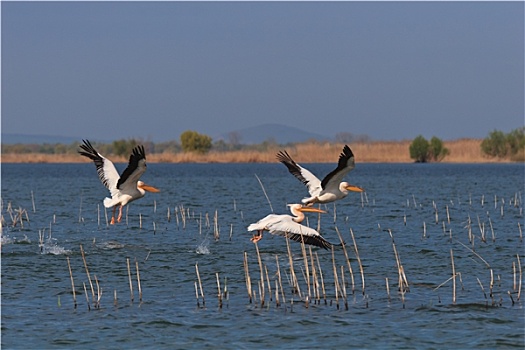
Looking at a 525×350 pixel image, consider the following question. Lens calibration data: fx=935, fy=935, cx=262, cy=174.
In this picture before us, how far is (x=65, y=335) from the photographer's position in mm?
10523

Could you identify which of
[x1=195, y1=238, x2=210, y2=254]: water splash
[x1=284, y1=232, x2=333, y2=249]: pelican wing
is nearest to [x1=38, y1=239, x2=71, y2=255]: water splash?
[x1=195, y1=238, x2=210, y2=254]: water splash

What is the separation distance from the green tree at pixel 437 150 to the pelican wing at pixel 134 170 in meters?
62.2

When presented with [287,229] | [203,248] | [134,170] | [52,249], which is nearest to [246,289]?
Result: [287,229]

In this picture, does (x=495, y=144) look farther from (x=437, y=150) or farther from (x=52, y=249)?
(x=52, y=249)

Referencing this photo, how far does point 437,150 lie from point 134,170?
63.6m

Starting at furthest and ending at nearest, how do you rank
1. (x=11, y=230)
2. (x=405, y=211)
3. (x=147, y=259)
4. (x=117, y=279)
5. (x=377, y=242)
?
(x=405, y=211), (x=11, y=230), (x=377, y=242), (x=147, y=259), (x=117, y=279)

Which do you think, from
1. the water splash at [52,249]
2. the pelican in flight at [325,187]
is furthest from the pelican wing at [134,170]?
the pelican in flight at [325,187]

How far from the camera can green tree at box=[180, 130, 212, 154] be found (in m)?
87.1

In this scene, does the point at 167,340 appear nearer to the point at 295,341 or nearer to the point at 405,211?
the point at 295,341

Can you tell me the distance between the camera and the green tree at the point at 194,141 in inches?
3428

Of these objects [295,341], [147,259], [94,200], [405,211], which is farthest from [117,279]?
[94,200]

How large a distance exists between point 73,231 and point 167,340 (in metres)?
11.5

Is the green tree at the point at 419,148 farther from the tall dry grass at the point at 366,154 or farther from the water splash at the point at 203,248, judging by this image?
the water splash at the point at 203,248

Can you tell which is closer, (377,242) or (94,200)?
(377,242)
